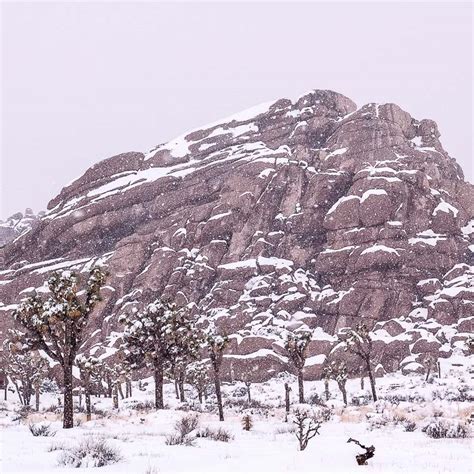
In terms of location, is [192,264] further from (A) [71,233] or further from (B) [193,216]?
(A) [71,233]

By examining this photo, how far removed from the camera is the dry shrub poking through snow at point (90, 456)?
11328 millimetres

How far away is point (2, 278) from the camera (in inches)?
3962

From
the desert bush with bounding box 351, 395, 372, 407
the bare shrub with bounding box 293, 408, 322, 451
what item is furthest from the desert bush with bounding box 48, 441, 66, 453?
the desert bush with bounding box 351, 395, 372, 407

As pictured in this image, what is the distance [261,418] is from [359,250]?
57.0 m

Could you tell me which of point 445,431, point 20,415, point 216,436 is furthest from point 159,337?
point 445,431

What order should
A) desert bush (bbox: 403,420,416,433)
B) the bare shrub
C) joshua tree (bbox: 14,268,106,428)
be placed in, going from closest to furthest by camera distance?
the bare shrub → desert bush (bbox: 403,420,416,433) → joshua tree (bbox: 14,268,106,428)

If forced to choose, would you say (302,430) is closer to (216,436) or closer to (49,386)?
(216,436)

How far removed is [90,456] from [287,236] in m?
81.6

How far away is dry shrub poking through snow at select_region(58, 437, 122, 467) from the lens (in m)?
11.3

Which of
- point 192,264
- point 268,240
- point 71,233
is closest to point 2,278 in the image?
point 71,233

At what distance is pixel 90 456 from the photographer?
Result: 12.0 meters

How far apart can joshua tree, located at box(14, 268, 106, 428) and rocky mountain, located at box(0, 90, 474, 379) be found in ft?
123

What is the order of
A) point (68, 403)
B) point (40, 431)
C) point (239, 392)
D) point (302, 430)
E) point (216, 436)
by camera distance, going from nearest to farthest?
point (302, 430) < point (216, 436) < point (40, 431) < point (68, 403) < point (239, 392)

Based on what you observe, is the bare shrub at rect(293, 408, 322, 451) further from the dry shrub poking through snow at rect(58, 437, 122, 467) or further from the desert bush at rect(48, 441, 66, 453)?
the desert bush at rect(48, 441, 66, 453)
